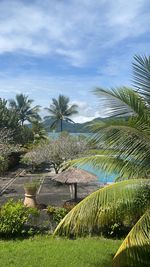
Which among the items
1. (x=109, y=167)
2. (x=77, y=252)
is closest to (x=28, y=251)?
(x=77, y=252)

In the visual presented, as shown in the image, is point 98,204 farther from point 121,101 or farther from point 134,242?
point 121,101

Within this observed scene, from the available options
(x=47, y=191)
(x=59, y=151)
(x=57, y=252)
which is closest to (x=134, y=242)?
(x=57, y=252)

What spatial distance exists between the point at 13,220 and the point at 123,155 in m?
5.96

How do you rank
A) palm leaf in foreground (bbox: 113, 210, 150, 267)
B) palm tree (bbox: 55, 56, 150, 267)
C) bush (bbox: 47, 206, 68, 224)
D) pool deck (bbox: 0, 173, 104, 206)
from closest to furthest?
palm leaf in foreground (bbox: 113, 210, 150, 267) < palm tree (bbox: 55, 56, 150, 267) < bush (bbox: 47, 206, 68, 224) < pool deck (bbox: 0, 173, 104, 206)

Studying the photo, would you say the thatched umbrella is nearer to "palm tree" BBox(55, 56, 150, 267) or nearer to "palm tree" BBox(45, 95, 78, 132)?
"palm tree" BBox(55, 56, 150, 267)

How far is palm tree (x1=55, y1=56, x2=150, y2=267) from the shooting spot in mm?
5918

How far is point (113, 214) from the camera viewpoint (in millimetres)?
6797

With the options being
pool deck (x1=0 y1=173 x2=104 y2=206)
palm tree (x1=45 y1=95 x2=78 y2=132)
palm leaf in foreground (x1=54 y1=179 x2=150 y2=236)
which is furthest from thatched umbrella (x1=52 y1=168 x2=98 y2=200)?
palm tree (x1=45 y1=95 x2=78 y2=132)

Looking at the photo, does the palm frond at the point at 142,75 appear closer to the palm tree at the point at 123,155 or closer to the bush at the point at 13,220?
the palm tree at the point at 123,155

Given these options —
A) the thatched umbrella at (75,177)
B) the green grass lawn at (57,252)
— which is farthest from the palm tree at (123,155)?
the thatched umbrella at (75,177)

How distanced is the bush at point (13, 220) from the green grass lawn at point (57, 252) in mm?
502

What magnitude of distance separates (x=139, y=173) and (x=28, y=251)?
15.8 feet

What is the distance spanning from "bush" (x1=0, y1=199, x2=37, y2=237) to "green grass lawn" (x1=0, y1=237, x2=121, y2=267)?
502 millimetres

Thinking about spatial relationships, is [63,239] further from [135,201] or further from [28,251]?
[135,201]
